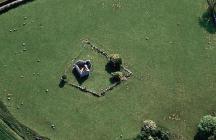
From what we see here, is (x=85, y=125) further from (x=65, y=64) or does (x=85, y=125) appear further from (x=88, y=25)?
(x=88, y=25)

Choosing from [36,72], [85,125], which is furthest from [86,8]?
[85,125]

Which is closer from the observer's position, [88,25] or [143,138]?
[143,138]

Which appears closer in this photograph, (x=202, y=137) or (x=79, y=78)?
(x=202, y=137)

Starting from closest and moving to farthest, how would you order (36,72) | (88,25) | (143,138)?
(143,138)
(36,72)
(88,25)

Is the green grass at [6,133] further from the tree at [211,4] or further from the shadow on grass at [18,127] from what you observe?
the tree at [211,4]

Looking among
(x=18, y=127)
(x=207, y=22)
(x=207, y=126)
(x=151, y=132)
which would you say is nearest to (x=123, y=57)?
(x=151, y=132)

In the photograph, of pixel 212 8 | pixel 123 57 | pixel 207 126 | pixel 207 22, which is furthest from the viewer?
pixel 212 8

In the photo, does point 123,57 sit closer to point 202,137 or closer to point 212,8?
point 202,137

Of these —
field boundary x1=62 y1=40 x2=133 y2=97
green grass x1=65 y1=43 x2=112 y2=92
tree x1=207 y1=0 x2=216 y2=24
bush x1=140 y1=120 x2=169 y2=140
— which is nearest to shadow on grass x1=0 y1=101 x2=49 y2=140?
field boundary x1=62 y1=40 x2=133 y2=97
